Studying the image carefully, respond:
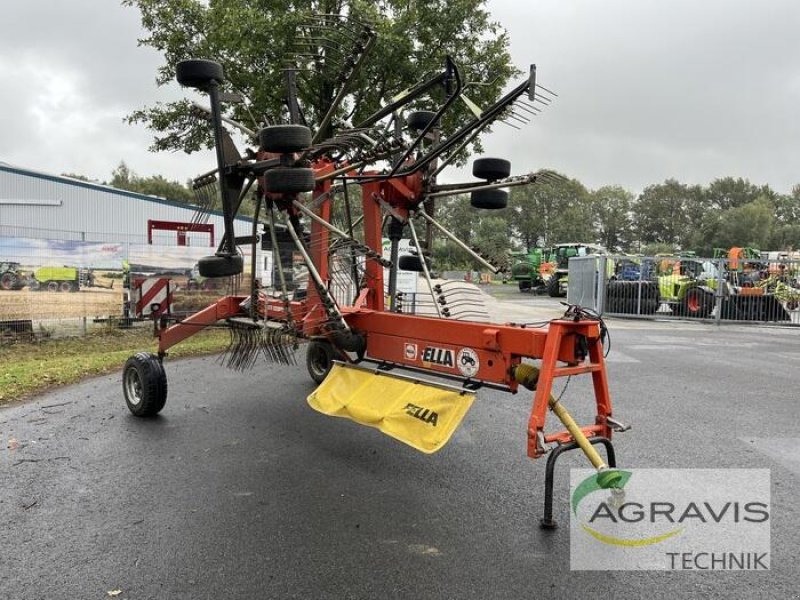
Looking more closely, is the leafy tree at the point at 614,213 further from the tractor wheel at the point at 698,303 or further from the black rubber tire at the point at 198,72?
the black rubber tire at the point at 198,72

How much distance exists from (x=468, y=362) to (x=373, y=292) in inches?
77.7

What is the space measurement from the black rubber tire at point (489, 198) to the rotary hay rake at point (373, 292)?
13 mm

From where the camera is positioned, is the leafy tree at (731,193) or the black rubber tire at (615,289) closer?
the black rubber tire at (615,289)

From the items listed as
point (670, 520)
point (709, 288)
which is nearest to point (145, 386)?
point (670, 520)

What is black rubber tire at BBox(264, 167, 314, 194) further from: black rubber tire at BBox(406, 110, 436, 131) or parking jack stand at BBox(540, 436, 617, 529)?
parking jack stand at BBox(540, 436, 617, 529)

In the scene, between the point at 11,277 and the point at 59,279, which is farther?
the point at 59,279

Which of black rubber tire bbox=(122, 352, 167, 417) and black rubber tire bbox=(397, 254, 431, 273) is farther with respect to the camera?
black rubber tire bbox=(397, 254, 431, 273)

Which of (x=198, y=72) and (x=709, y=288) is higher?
(x=198, y=72)

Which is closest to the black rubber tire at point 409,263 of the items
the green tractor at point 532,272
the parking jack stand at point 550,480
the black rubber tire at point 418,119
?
the black rubber tire at point 418,119

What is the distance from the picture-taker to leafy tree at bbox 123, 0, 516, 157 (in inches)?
458

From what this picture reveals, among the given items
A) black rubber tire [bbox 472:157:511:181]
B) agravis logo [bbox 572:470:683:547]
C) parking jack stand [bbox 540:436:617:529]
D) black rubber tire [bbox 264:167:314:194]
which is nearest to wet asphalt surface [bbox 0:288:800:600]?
parking jack stand [bbox 540:436:617:529]

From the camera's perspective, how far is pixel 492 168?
4.61 meters

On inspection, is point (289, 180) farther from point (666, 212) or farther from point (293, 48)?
point (666, 212)

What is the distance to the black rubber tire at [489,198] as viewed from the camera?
4.78 meters
